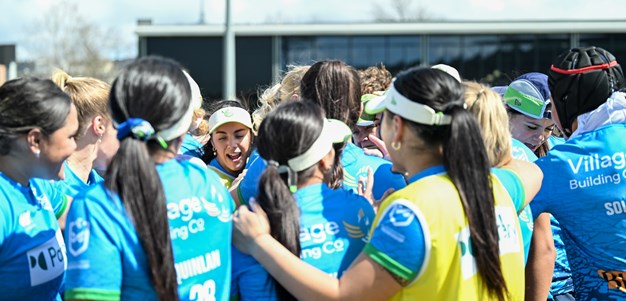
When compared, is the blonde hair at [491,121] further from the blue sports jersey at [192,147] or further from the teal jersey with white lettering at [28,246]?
the blue sports jersey at [192,147]

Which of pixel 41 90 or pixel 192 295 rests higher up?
pixel 41 90

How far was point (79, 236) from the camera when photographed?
8.02 ft

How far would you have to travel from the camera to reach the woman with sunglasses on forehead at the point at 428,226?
2.59 meters

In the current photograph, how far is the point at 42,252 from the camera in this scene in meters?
3.04

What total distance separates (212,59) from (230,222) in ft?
78.6

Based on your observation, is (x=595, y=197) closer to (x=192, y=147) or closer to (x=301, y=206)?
(x=301, y=206)

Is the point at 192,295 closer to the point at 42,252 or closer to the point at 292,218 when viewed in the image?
the point at 292,218

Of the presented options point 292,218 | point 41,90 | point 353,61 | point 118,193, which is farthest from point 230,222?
point 353,61

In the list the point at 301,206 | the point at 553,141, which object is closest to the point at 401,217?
the point at 301,206

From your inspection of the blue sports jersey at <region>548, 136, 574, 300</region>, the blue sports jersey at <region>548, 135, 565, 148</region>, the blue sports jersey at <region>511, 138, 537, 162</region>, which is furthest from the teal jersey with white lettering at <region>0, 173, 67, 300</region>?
the blue sports jersey at <region>548, 135, 565, 148</region>

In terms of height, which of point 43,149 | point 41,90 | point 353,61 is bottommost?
point 353,61

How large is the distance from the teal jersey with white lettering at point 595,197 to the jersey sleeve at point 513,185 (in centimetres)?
56

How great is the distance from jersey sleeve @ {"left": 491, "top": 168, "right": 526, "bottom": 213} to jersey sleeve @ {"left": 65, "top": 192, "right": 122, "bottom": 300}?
154 cm

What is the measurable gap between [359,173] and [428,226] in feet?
3.49
